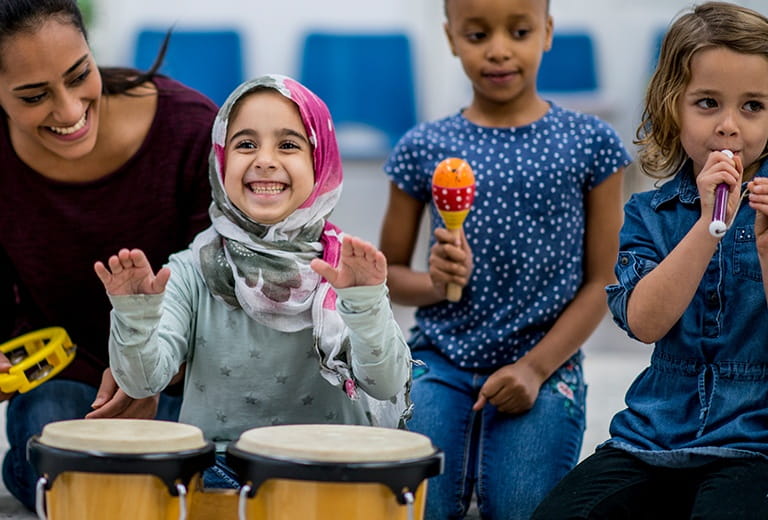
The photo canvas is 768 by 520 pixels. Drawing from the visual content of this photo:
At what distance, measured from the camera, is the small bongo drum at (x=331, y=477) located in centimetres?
125

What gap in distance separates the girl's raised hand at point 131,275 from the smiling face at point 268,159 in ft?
0.79

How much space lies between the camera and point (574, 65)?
14.7 feet

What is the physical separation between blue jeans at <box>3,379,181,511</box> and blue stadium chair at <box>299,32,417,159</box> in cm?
250

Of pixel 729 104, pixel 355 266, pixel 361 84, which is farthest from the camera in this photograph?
pixel 361 84

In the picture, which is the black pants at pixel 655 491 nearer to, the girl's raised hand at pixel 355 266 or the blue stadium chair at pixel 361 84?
the girl's raised hand at pixel 355 266

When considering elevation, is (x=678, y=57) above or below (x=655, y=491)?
above

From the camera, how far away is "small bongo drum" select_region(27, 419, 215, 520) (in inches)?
50.5

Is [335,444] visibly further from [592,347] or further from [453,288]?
[592,347]

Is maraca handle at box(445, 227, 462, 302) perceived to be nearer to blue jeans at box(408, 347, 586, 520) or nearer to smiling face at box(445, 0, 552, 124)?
blue jeans at box(408, 347, 586, 520)

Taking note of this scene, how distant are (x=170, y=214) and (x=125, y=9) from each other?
279cm

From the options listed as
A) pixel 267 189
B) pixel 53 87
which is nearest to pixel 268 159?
pixel 267 189

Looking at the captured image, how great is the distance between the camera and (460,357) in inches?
78.5

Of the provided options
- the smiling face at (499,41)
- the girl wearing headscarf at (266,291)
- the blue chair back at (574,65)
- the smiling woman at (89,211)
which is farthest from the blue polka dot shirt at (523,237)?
the blue chair back at (574,65)

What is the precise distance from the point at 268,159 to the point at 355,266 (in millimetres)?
295
